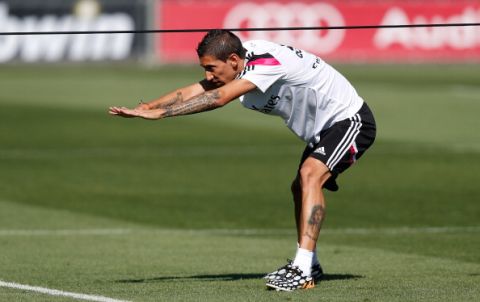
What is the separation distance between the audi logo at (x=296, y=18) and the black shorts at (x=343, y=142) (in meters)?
36.0

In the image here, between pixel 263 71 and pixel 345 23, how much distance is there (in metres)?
38.0

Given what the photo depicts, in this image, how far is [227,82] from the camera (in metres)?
10.4

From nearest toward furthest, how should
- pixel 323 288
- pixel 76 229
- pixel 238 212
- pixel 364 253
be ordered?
pixel 323 288
pixel 364 253
pixel 76 229
pixel 238 212

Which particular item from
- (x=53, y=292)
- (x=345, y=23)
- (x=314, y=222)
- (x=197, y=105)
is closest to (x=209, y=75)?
(x=197, y=105)

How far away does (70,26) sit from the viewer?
4644 centimetres

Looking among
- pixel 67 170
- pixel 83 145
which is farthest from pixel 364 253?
A: pixel 83 145

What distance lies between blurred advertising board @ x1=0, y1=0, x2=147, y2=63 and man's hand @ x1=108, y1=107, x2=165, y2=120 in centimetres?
3606

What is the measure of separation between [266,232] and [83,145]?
10.4 m

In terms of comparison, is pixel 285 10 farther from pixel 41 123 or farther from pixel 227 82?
pixel 227 82

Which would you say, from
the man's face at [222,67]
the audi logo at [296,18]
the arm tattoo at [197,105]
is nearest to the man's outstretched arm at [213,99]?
the arm tattoo at [197,105]

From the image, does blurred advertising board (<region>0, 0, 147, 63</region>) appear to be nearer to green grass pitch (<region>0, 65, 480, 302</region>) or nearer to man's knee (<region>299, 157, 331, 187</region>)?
green grass pitch (<region>0, 65, 480, 302</region>)

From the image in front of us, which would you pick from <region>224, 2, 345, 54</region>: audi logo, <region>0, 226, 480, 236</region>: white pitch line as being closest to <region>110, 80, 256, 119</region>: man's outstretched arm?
<region>0, 226, 480, 236</region>: white pitch line

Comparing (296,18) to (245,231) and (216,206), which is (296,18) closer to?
(216,206)

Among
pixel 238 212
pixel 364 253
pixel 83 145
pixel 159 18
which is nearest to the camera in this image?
pixel 364 253
